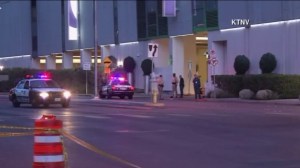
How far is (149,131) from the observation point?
19.0 m

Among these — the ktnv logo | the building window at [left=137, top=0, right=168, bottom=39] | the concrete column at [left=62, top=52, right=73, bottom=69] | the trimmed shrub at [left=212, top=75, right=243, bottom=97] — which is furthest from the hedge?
the concrete column at [left=62, top=52, right=73, bottom=69]

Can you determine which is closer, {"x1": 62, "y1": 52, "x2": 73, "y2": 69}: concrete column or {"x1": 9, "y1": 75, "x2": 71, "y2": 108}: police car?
{"x1": 9, "y1": 75, "x2": 71, "y2": 108}: police car

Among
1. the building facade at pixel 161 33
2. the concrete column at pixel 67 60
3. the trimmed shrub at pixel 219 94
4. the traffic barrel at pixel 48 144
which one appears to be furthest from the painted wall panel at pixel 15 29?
the traffic barrel at pixel 48 144

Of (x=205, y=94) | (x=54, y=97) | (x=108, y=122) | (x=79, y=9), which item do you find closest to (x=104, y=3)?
(x=79, y=9)

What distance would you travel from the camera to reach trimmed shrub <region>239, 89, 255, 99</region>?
137ft

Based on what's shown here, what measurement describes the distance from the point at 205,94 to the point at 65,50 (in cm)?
3273

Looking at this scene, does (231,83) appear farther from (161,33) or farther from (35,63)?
(35,63)

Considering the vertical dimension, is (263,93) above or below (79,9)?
below

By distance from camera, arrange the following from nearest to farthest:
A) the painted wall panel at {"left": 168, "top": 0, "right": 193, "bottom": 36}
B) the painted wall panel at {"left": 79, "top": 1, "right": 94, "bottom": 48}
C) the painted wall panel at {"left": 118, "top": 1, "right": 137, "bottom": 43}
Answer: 1. the painted wall panel at {"left": 168, "top": 0, "right": 193, "bottom": 36}
2. the painted wall panel at {"left": 118, "top": 1, "right": 137, "bottom": 43}
3. the painted wall panel at {"left": 79, "top": 1, "right": 94, "bottom": 48}

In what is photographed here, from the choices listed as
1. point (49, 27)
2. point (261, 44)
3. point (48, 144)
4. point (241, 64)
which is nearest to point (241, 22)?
point (261, 44)

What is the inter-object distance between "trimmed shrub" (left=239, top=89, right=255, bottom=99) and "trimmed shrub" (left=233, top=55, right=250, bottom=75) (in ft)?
12.6

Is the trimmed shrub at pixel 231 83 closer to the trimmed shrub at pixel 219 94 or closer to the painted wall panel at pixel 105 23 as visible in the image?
the trimmed shrub at pixel 219 94

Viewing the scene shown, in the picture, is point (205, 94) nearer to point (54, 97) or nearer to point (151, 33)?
point (151, 33)

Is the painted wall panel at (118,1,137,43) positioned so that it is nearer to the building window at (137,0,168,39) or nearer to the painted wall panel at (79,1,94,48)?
the building window at (137,0,168,39)
